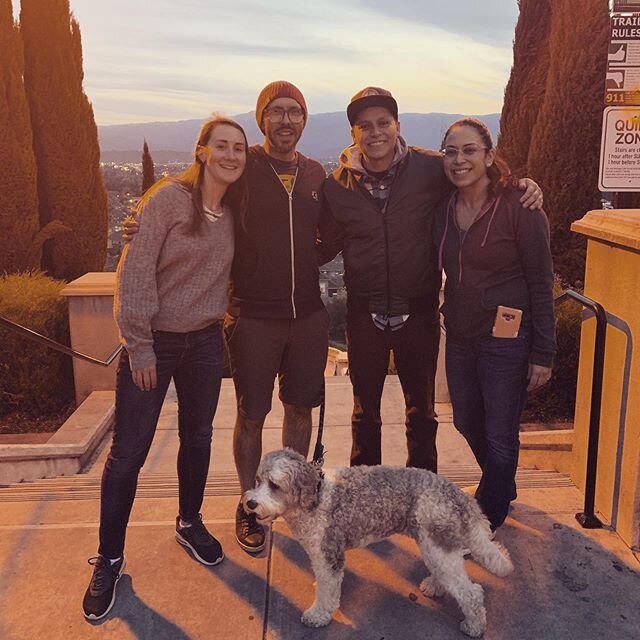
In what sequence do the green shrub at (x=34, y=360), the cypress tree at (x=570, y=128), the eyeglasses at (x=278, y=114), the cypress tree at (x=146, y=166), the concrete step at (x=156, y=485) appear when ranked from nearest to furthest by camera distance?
1. the eyeglasses at (x=278, y=114)
2. the concrete step at (x=156, y=485)
3. the green shrub at (x=34, y=360)
4. the cypress tree at (x=570, y=128)
5. the cypress tree at (x=146, y=166)

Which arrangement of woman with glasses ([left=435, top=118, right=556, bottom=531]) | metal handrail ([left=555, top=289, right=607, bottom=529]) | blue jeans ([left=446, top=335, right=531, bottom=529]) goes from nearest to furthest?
woman with glasses ([left=435, top=118, right=556, bottom=531])
blue jeans ([left=446, top=335, right=531, bottom=529])
metal handrail ([left=555, top=289, right=607, bottom=529])

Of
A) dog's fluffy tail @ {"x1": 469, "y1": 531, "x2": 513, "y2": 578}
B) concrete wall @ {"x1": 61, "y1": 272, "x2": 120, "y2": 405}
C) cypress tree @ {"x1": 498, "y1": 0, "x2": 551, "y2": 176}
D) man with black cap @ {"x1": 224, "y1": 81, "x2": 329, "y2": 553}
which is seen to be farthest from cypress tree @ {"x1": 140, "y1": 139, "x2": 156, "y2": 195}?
dog's fluffy tail @ {"x1": 469, "y1": 531, "x2": 513, "y2": 578}

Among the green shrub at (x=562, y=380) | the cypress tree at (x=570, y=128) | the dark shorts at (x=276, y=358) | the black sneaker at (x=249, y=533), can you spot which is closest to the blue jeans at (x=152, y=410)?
the dark shorts at (x=276, y=358)

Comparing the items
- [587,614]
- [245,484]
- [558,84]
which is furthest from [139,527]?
[558,84]

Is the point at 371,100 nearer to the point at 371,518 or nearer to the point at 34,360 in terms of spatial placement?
the point at 371,518

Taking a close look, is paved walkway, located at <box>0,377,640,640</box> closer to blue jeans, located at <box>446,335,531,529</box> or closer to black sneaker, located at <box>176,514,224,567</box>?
black sneaker, located at <box>176,514,224,567</box>

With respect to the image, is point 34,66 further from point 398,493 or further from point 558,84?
point 398,493

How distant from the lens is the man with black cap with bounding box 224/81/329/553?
3.57 meters

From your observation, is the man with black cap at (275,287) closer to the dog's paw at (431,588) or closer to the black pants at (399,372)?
the black pants at (399,372)

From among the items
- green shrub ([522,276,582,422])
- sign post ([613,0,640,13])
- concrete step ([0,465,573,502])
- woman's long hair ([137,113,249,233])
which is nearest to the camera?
woman's long hair ([137,113,249,233])

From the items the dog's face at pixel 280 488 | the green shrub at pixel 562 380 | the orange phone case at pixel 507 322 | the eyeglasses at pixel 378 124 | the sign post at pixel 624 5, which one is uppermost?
the sign post at pixel 624 5

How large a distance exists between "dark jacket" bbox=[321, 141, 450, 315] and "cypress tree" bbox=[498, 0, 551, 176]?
359 inches

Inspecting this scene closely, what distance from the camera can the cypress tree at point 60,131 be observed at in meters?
14.7

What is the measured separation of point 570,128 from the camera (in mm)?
10680
